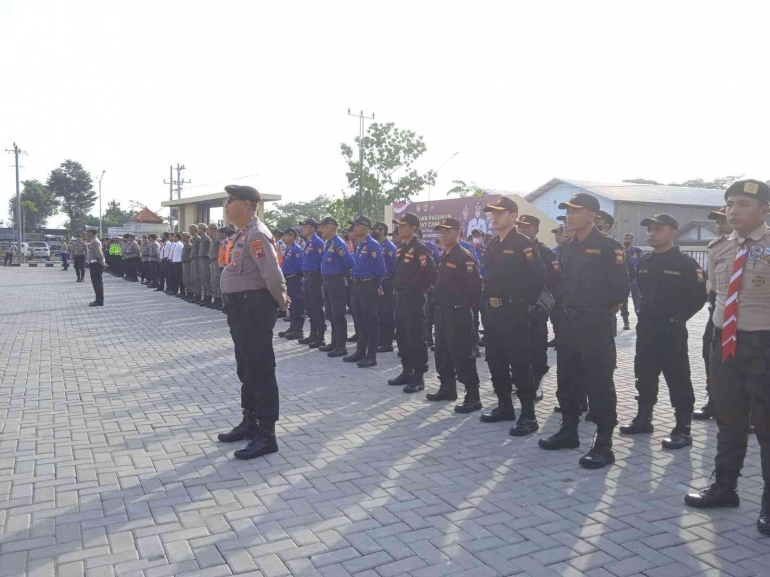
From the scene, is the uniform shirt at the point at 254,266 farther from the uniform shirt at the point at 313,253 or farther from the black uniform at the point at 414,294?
the uniform shirt at the point at 313,253

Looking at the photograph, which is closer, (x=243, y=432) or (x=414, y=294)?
(x=243, y=432)

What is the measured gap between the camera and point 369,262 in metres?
8.73

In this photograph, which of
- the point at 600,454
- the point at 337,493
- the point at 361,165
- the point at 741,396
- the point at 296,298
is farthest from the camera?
the point at 361,165

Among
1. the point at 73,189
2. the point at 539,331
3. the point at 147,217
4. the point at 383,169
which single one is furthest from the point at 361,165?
the point at 73,189

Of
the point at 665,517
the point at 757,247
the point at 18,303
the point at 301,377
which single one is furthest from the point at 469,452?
the point at 18,303

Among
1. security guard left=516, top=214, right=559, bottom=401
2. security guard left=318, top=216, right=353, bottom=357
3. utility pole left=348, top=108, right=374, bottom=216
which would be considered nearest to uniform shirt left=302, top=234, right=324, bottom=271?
security guard left=318, top=216, right=353, bottom=357

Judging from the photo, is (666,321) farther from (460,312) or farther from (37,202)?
(37,202)

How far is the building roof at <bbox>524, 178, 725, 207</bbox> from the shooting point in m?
40.8

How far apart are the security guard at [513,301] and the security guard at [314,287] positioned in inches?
184

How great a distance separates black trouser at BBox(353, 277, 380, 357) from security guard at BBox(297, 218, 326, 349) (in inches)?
49.0

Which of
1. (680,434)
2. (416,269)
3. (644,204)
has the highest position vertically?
(644,204)

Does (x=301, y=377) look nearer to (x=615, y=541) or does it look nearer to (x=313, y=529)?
(x=313, y=529)

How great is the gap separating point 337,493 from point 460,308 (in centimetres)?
266

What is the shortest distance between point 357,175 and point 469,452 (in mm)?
35847
